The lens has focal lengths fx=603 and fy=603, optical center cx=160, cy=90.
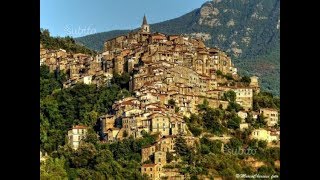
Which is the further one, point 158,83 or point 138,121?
point 158,83

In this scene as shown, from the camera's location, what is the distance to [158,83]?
13484mm

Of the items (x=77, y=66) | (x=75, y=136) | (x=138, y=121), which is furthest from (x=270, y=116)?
(x=77, y=66)

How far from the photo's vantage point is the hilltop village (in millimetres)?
11477

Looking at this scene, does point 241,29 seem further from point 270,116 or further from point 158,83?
point 158,83

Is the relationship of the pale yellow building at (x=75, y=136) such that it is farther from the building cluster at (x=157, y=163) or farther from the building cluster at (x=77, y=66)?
the building cluster at (x=77, y=66)

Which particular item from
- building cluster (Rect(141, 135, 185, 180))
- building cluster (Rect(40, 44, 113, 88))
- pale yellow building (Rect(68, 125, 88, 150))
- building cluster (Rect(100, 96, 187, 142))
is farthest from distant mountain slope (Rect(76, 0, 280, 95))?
building cluster (Rect(141, 135, 185, 180))

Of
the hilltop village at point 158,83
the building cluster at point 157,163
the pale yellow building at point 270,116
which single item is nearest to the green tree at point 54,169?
the hilltop village at point 158,83

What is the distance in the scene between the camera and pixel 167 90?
13.4 m

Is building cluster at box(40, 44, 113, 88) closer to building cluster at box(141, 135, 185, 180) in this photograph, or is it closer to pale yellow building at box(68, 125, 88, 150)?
pale yellow building at box(68, 125, 88, 150)

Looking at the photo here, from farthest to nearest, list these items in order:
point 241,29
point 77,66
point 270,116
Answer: point 77,66
point 241,29
point 270,116
